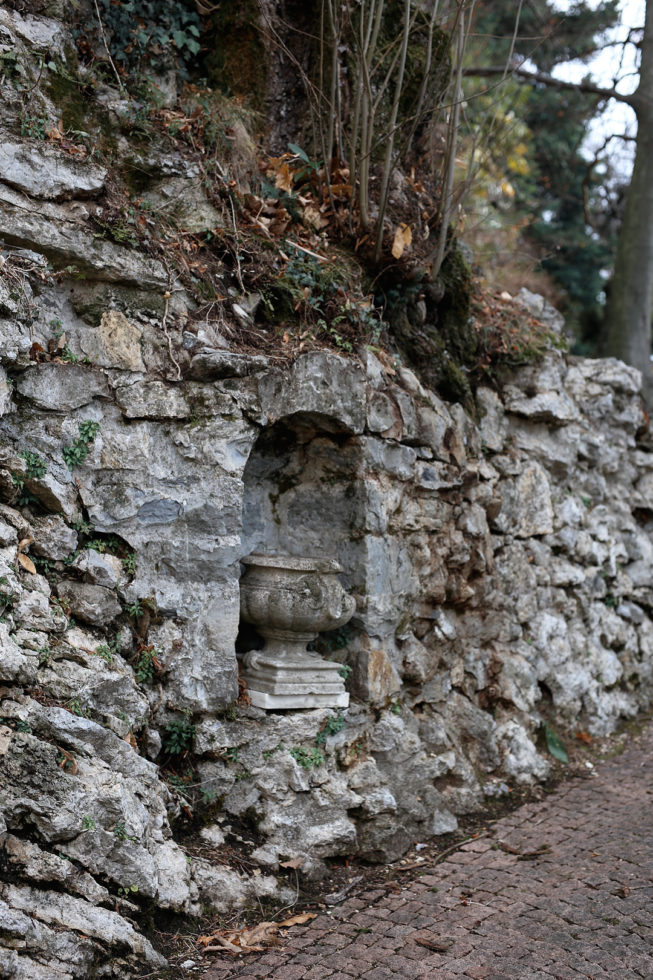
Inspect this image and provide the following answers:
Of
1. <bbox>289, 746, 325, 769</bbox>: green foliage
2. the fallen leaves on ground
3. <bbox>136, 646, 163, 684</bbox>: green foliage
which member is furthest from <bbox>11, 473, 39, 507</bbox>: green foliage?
the fallen leaves on ground

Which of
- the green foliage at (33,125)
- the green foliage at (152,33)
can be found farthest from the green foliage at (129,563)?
the green foliage at (152,33)

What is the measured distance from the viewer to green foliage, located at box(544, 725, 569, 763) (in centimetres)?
577

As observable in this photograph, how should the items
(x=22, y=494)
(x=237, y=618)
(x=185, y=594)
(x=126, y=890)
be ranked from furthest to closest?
(x=237, y=618) → (x=185, y=594) → (x=22, y=494) → (x=126, y=890)

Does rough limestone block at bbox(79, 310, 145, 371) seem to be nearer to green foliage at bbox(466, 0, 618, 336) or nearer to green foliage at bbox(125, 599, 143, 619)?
green foliage at bbox(125, 599, 143, 619)

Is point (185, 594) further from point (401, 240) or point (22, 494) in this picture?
point (401, 240)

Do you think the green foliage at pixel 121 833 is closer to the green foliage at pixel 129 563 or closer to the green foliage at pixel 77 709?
the green foliage at pixel 77 709

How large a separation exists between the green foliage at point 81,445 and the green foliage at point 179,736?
129 cm

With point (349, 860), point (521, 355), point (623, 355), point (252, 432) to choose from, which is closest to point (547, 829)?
point (349, 860)

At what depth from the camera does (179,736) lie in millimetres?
3936

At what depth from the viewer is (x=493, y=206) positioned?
10.1m

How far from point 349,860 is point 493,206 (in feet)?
26.7

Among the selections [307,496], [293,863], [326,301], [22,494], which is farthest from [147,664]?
[326,301]

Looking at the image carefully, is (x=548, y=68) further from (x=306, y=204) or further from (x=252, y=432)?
(x=252, y=432)

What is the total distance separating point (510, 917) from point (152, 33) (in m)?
4.96
